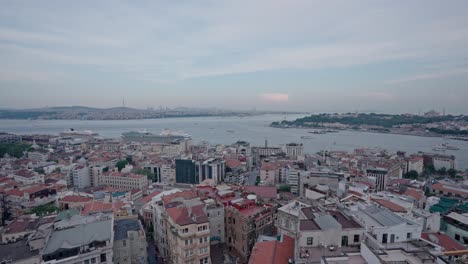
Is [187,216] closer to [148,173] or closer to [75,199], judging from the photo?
[75,199]

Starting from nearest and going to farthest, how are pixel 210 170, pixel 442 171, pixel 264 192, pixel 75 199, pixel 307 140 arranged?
pixel 264 192 < pixel 75 199 < pixel 210 170 < pixel 442 171 < pixel 307 140

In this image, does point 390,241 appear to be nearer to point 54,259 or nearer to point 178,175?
point 54,259

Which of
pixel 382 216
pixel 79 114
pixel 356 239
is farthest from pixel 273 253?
pixel 79 114

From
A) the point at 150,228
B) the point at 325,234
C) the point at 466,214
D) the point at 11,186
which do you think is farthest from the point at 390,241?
the point at 11,186

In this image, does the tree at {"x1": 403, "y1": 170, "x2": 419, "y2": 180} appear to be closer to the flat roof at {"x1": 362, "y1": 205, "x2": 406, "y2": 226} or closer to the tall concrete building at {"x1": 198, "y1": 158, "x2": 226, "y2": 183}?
the tall concrete building at {"x1": 198, "y1": 158, "x2": 226, "y2": 183}

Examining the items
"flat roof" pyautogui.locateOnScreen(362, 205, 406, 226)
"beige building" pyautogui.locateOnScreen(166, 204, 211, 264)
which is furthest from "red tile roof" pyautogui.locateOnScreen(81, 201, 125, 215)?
"flat roof" pyautogui.locateOnScreen(362, 205, 406, 226)

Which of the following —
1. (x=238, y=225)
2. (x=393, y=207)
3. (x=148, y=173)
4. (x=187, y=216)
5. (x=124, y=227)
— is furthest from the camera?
(x=148, y=173)
